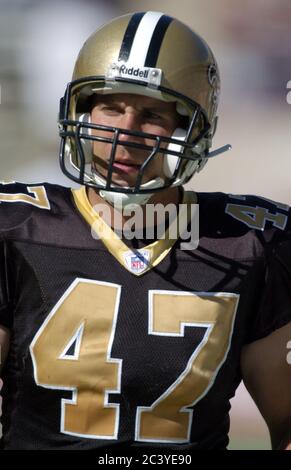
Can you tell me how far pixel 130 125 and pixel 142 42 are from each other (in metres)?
0.19

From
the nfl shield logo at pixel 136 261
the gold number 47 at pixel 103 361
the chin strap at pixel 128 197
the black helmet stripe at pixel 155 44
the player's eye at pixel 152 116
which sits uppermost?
the black helmet stripe at pixel 155 44

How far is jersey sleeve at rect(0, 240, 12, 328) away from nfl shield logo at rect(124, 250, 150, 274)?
23cm

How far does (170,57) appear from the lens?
1763mm

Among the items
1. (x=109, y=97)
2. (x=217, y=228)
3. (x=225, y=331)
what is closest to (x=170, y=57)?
(x=109, y=97)

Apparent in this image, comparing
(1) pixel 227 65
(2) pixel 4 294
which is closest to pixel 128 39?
(2) pixel 4 294

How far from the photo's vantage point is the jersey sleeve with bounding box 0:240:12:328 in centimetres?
169

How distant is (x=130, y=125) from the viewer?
1.69 m

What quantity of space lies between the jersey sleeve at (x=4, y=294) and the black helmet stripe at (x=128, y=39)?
1.42 feet

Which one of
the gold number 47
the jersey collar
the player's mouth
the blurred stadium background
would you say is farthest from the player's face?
the blurred stadium background

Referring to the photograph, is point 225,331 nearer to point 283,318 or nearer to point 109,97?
point 283,318

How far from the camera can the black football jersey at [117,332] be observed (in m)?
1.68

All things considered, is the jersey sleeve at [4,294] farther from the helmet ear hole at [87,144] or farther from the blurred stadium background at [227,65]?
the blurred stadium background at [227,65]

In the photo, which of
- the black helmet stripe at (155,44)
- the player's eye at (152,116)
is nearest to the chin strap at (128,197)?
the player's eye at (152,116)

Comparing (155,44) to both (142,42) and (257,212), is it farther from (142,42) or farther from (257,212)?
(257,212)
